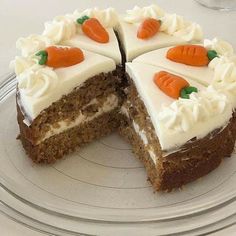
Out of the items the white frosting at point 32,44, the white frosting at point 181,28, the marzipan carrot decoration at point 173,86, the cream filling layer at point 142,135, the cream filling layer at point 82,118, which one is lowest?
the cream filling layer at point 142,135

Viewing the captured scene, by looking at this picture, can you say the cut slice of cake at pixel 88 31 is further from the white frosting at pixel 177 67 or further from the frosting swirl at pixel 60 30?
the white frosting at pixel 177 67

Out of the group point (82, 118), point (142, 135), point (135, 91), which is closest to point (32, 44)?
point (82, 118)

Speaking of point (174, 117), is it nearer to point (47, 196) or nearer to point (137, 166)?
point (137, 166)

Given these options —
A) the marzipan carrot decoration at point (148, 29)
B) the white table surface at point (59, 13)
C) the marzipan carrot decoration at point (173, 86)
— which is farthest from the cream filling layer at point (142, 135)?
the white table surface at point (59, 13)

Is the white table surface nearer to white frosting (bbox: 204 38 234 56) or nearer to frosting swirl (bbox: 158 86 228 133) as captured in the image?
white frosting (bbox: 204 38 234 56)

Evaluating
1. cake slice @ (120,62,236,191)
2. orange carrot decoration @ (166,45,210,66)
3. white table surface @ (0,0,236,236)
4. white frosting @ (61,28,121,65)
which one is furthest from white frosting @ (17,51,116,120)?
white table surface @ (0,0,236,236)
